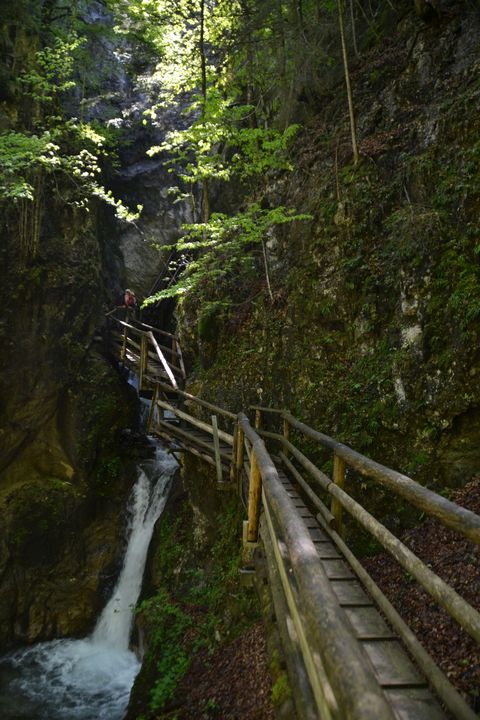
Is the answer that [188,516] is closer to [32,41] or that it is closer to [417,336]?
[417,336]

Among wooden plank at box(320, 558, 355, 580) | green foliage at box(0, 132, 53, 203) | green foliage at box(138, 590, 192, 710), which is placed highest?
green foliage at box(0, 132, 53, 203)

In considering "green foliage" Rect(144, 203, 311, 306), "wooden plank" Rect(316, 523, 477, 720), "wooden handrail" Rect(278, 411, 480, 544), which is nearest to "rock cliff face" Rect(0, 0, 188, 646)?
"green foliage" Rect(144, 203, 311, 306)

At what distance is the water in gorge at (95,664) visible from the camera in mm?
8914

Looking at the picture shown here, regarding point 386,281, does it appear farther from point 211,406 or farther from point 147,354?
point 147,354

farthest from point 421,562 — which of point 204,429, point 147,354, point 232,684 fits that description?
point 147,354

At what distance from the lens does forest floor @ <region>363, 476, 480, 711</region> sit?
9.80 ft

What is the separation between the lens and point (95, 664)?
10367 millimetres

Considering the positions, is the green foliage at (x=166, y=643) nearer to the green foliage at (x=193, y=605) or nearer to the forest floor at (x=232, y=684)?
the green foliage at (x=193, y=605)

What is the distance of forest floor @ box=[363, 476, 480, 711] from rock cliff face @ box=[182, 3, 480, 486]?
0.87 metres

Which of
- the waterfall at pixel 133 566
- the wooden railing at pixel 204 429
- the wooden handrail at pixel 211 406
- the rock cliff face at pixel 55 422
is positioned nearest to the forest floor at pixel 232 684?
the wooden railing at pixel 204 429

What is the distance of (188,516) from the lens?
11547 millimetres

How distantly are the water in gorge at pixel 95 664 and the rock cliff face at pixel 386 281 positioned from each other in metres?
5.68

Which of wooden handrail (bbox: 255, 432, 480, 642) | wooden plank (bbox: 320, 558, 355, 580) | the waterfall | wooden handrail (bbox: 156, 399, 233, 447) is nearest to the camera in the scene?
wooden handrail (bbox: 255, 432, 480, 642)

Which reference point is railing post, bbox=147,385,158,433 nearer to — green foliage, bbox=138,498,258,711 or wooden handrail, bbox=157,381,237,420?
wooden handrail, bbox=157,381,237,420
